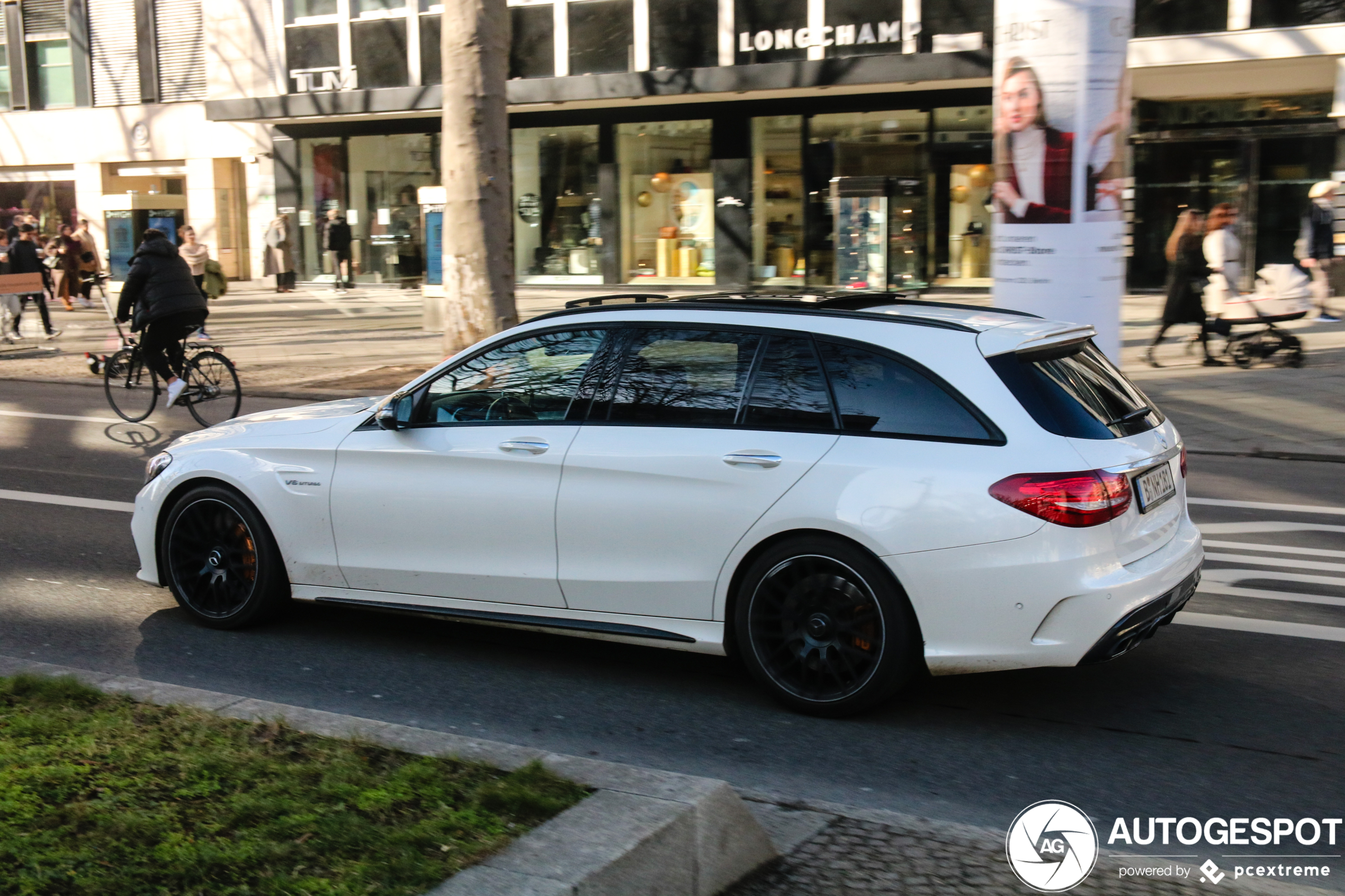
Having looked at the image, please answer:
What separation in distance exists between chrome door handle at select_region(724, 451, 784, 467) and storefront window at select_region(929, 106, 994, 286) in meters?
19.9

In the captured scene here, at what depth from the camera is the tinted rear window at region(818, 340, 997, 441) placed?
16.1 feet

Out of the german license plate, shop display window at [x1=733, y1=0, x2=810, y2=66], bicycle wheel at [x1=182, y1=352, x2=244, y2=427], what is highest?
shop display window at [x1=733, y1=0, x2=810, y2=66]

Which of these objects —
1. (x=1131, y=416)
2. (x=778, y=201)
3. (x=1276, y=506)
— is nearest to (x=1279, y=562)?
(x=1276, y=506)

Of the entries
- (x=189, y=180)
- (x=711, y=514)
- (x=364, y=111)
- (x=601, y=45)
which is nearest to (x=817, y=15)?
(x=601, y=45)

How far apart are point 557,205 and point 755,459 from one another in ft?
78.0

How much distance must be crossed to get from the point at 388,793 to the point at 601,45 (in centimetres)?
2372

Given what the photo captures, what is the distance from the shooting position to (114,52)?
35.4m

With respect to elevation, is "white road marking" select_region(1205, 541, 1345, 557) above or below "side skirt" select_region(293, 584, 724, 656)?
below

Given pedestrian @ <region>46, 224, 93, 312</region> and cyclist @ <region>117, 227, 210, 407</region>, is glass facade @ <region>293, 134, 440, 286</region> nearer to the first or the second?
pedestrian @ <region>46, 224, 93, 312</region>

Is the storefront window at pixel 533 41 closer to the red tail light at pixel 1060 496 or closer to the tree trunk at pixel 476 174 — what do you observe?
the tree trunk at pixel 476 174

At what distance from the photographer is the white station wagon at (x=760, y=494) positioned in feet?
15.6

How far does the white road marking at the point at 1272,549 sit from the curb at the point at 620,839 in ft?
16.9

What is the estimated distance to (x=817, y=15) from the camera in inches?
940

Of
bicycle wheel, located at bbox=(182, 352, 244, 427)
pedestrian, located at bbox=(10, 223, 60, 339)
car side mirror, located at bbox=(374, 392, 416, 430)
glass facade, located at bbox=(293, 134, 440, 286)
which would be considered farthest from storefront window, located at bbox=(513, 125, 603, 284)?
car side mirror, located at bbox=(374, 392, 416, 430)
